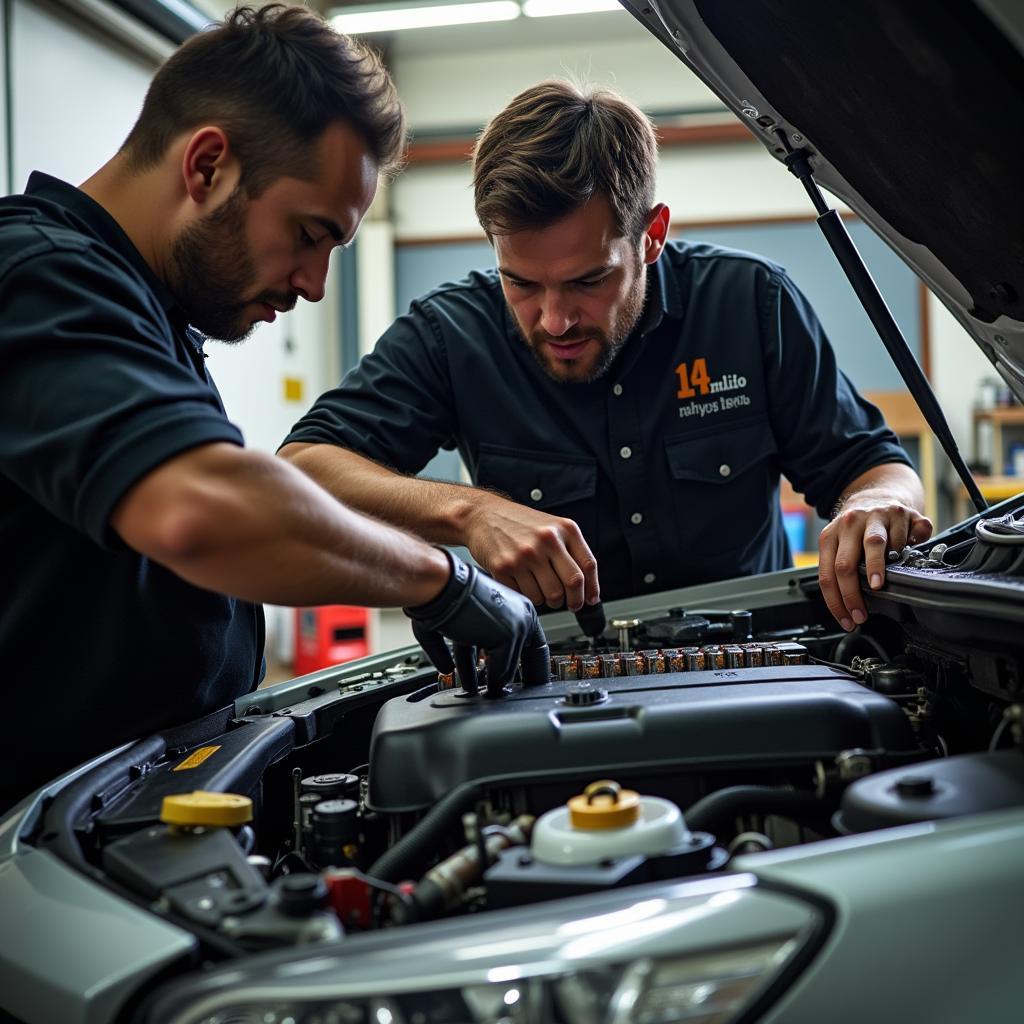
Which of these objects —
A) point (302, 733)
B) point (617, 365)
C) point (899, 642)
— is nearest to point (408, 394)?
point (617, 365)

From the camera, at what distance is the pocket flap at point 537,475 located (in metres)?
2.04

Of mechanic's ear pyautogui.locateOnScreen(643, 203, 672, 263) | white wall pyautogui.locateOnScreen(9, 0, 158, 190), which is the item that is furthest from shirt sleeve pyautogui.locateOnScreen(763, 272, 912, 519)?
white wall pyautogui.locateOnScreen(9, 0, 158, 190)

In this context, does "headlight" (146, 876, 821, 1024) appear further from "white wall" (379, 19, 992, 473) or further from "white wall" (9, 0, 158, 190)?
"white wall" (379, 19, 992, 473)

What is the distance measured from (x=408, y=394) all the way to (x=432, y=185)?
4877 millimetres

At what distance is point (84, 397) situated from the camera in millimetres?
928

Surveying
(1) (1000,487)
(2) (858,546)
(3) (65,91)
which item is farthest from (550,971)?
(1) (1000,487)

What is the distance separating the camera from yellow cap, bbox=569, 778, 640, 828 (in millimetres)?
789

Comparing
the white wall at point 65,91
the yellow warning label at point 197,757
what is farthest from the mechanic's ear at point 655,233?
the white wall at point 65,91

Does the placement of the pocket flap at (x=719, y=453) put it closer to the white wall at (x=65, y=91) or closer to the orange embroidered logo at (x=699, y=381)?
the orange embroidered logo at (x=699, y=381)

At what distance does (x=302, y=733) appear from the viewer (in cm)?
133

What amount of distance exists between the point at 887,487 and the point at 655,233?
2.22 feet

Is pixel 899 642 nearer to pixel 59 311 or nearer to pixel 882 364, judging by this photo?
pixel 59 311

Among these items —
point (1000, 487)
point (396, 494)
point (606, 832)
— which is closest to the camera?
point (606, 832)

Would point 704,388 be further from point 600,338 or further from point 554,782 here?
point 554,782
